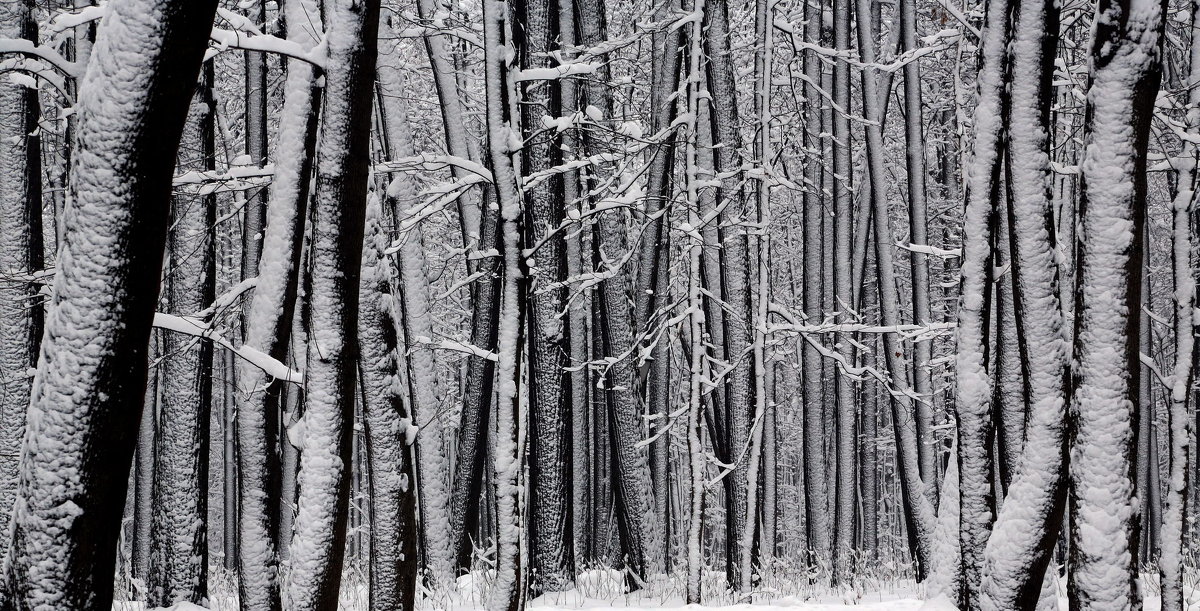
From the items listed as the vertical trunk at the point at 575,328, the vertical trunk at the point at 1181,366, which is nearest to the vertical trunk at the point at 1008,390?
the vertical trunk at the point at 1181,366

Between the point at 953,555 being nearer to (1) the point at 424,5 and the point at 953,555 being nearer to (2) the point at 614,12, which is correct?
(1) the point at 424,5

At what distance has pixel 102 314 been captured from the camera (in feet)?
14.0

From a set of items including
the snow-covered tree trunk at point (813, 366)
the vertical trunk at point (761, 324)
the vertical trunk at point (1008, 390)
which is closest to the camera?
the vertical trunk at point (1008, 390)

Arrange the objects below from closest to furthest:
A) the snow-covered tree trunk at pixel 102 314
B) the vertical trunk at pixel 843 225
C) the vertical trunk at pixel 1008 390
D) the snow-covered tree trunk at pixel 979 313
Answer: the snow-covered tree trunk at pixel 102 314
the snow-covered tree trunk at pixel 979 313
the vertical trunk at pixel 1008 390
the vertical trunk at pixel 843 225

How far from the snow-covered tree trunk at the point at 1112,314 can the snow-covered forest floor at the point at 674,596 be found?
3.94 meters

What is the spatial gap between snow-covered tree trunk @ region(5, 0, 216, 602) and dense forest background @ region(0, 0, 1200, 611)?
0.05ft

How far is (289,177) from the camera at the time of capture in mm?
7504

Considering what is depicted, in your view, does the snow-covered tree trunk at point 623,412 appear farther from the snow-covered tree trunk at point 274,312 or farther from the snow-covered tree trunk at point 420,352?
the snow-covered tree trunk at point 274,312

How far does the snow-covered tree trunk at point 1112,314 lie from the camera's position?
5.98 metres

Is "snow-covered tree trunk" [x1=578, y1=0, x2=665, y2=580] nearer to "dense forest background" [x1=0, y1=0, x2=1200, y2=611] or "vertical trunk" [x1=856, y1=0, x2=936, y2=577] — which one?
"dense forest background" [x1=0, y1=0, x2=1200, y2=611]

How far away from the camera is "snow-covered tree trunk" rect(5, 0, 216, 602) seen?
420 cm

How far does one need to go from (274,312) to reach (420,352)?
10.6ft

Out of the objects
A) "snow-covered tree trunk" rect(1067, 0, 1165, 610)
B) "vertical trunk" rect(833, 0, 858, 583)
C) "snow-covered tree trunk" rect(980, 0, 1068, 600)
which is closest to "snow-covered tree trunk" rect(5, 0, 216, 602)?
"snow-covered tree trunk" rect(1067, 0, 1165, 610)

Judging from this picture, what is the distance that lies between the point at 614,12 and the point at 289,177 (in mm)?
12058
